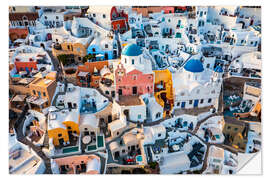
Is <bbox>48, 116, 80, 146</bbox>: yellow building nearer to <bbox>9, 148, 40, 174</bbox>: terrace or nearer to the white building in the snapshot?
<bbox>9, 148, 40, 174</bbox>: terrace

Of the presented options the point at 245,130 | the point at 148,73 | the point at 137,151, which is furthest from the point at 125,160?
the point at 245,130

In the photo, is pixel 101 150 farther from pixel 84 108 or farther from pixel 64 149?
pixel 84 108

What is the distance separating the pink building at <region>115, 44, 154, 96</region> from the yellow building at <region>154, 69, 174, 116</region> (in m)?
1.40

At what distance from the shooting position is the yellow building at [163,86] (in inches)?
1096

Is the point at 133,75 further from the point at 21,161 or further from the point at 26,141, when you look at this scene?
the point at 21,161

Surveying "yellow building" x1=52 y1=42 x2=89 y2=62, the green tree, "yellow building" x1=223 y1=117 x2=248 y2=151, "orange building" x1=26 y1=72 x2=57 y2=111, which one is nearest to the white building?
"yellow building" x1=223 y1=117 x2=248 y2=151

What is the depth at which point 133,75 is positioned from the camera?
85.2 ft

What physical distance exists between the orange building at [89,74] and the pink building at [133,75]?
3926mm

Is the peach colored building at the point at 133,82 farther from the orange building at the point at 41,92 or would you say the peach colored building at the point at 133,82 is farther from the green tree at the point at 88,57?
the orange building at the point at 41,92

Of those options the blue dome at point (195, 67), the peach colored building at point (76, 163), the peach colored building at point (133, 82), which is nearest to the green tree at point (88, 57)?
the peach colored building at point (133, 82)

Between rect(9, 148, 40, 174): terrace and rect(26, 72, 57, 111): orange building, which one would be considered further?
rect(26, 72, 57, 111): orange building

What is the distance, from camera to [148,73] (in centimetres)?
2619

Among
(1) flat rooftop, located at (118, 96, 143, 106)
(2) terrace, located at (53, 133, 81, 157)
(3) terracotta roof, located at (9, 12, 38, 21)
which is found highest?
(3) terracotta roof, located at (9, 12, 38, 21)

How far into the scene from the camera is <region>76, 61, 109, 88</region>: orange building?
28.6 metres
